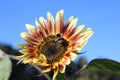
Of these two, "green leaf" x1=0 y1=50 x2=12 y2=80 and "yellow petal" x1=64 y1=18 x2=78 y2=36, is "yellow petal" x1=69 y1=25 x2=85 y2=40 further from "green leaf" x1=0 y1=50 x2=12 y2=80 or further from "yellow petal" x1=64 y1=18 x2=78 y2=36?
"green leaf" x1=0 y1=50 x2=12 y2=80

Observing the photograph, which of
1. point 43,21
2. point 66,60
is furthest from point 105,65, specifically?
point 43,21

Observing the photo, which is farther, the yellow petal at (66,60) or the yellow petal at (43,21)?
the yellow petal at (43,21)

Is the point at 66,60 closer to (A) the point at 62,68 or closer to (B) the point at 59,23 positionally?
(A) the point at 62,68

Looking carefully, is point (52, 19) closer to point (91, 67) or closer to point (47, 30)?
point (47, 30)

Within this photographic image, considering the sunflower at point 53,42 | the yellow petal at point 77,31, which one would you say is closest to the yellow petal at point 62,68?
the sunflower at point 53,42

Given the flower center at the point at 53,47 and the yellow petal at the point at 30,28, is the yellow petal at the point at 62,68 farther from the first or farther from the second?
the yellow petal at the point at 30,28

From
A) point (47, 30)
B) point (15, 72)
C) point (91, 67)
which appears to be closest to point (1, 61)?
point (47, 30)

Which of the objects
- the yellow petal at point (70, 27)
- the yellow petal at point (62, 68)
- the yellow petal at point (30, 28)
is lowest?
the yellow petal at point (62, 68)

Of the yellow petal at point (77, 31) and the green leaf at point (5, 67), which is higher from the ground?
the yellow petal at point (77, 31)
